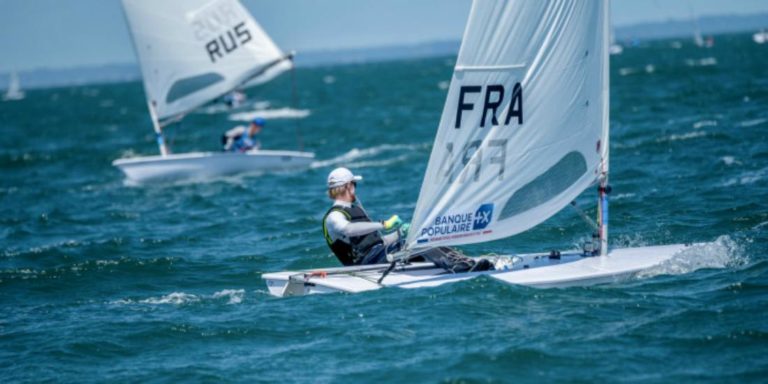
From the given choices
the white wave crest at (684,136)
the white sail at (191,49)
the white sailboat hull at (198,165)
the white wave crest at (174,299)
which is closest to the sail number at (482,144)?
the white wave crest at (174,299)

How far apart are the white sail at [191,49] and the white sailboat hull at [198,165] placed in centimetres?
162

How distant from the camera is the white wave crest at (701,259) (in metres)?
10.9

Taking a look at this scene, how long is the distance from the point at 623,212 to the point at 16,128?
4708cm

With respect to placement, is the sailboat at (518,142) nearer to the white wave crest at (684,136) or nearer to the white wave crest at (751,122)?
the white wave crest at (684,136)

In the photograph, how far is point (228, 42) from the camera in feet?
81.9

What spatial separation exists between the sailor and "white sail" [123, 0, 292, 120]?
46.4 ft

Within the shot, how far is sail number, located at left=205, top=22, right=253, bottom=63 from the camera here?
24703 mm

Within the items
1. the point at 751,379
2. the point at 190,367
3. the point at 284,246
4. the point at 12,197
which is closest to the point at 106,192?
the point at 12,197

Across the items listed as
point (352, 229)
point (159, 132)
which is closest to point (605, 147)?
point (352, 229)

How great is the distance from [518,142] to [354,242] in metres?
2.02

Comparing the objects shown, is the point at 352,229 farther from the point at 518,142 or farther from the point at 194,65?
the point at 194,65

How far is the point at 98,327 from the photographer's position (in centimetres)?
1114

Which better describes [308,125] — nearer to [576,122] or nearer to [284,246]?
[284,246]

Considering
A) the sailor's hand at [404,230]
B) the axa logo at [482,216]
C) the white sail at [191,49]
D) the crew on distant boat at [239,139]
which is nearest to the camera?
the axa logo at [482,216]
